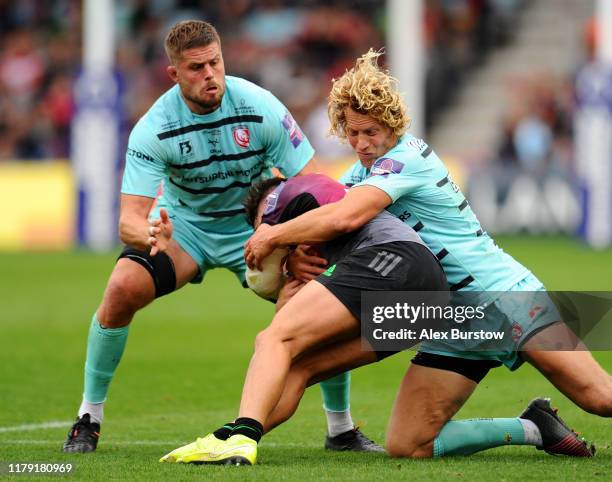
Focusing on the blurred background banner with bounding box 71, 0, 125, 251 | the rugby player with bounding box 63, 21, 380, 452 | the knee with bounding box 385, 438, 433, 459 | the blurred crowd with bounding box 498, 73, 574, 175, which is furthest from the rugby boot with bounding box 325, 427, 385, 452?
the blurred background banner with bounding box 71, 0, 125, 251

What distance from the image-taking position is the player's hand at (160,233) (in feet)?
23.1

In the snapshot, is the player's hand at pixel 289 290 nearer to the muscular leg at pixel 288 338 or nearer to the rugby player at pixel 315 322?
the rugby player at pixel 315 322

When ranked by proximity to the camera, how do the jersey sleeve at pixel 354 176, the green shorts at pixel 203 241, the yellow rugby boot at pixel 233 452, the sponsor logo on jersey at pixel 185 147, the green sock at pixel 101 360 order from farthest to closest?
the green shorts at pixel 203 241 < the sponsor logo on jersey at pixel 185 147 < the green sock at pixel 101 360 < the jersey sleeve at pixel 354 176 < the yellow rugby boot at pixel 233 452

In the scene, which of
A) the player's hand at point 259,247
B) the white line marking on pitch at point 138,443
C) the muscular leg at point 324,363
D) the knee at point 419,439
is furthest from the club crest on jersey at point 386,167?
the white line marking on pitch at point 138,443

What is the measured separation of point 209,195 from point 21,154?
19.5m

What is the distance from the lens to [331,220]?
20.3 feet

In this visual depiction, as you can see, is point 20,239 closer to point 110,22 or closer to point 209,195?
point 110,22

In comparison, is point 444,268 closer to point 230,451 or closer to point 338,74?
point 230,451

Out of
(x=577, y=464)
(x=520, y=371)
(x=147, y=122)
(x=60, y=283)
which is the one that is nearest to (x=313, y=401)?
(x=520, y=371)

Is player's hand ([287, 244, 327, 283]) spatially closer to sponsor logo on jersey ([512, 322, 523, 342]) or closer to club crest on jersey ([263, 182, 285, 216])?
club crest on jersey ([263, 182, 285, 216])

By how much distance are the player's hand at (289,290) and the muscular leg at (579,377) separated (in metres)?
1.20

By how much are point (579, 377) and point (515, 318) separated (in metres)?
0.45

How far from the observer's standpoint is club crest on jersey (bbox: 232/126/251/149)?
766 centimetres

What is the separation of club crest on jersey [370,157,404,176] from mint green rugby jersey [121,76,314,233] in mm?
1326
